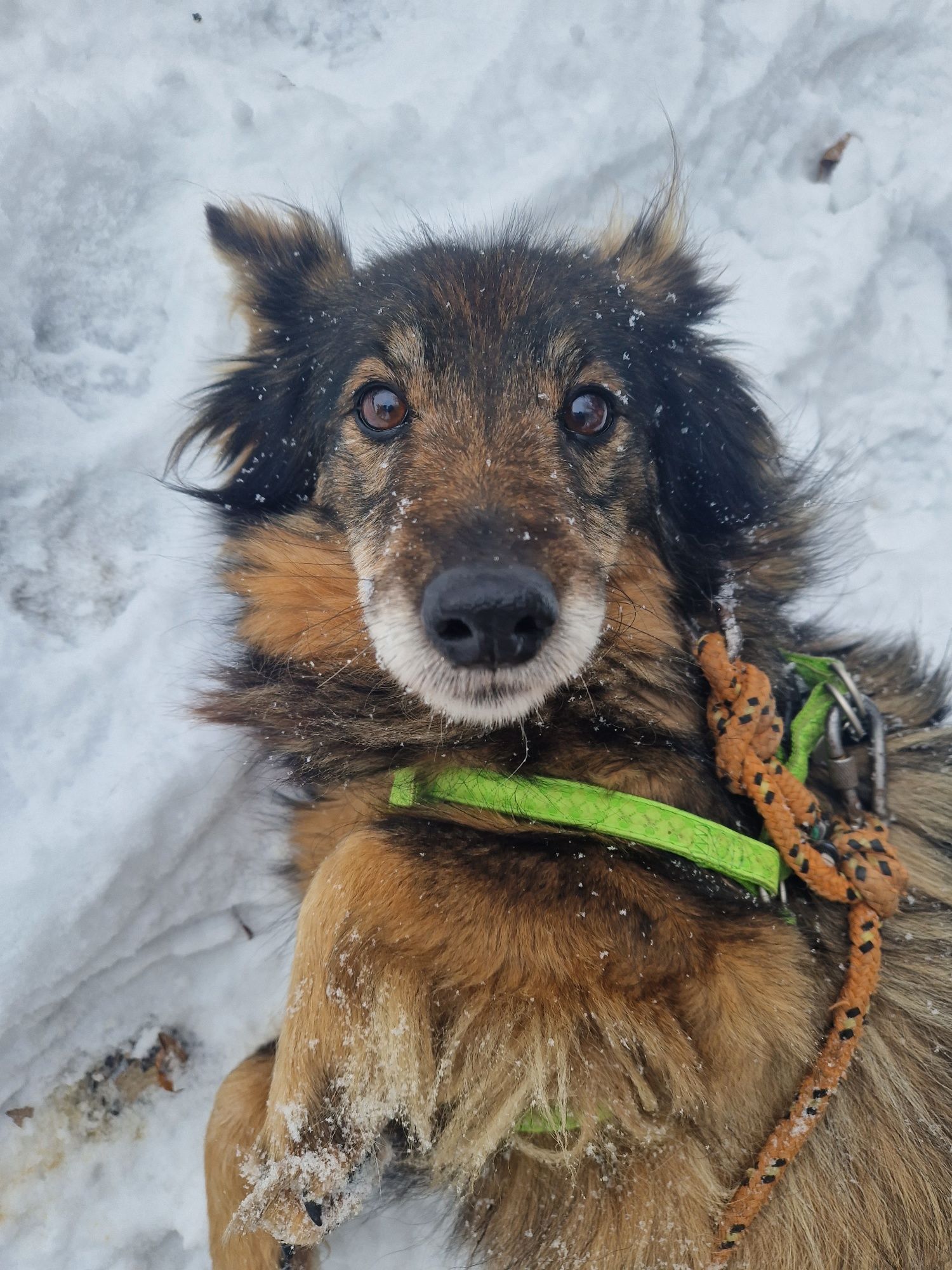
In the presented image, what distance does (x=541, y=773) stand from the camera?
2.14m

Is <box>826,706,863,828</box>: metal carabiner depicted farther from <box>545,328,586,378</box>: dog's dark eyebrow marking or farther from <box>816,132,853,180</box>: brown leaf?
<box>816,132,853,180</box>: brown leaf

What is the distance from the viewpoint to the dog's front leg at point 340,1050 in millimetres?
1938

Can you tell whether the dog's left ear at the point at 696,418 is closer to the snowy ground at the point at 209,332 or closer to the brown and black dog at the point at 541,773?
the brown and black dog at the point at 541,773

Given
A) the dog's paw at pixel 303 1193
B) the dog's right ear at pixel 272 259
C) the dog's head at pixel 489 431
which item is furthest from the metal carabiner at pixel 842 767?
the dog's right ear at pixel 272 259

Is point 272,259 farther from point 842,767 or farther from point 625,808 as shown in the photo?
point 842,767

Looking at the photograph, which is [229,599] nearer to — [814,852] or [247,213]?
→ [247,213]

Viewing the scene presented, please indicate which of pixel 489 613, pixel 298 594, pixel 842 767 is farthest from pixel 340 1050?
pixel 842 767

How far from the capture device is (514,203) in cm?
365

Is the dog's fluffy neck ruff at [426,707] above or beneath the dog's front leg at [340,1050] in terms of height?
above

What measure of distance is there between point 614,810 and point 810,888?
0.54m

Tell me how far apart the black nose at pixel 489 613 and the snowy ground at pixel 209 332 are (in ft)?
4.90

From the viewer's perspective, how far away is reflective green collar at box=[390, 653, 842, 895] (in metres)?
1.94

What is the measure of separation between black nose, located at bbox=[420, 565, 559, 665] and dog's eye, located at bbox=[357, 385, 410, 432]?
75 centimetres

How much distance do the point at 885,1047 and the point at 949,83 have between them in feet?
14.7
